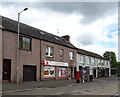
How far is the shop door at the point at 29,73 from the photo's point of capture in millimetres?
21703

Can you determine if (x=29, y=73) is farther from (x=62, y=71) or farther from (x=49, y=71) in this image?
(x=62, y=71)

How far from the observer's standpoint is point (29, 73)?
22.5 meters

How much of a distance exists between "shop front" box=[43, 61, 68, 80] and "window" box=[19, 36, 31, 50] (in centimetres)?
390

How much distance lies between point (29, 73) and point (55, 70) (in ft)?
19.0

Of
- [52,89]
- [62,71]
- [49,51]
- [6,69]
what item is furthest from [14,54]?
[62,71]

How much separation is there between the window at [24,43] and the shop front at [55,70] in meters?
3.90

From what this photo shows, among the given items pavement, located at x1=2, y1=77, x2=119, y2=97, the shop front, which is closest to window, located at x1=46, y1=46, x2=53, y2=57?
the shop front

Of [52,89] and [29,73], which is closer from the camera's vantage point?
[52,89]

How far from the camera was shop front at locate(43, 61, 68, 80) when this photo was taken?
25.4m

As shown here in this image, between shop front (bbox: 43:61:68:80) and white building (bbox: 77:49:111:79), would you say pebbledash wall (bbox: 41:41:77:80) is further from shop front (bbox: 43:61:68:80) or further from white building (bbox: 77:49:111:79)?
white building (bbox: 77:49:111:79)

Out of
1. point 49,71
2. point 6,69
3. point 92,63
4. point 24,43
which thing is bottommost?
point 49,71

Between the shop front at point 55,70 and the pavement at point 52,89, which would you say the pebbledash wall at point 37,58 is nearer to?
the shop front at point 55,70

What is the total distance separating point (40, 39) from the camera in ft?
80.2

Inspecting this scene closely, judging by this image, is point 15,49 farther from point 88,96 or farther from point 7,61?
point 88,96
